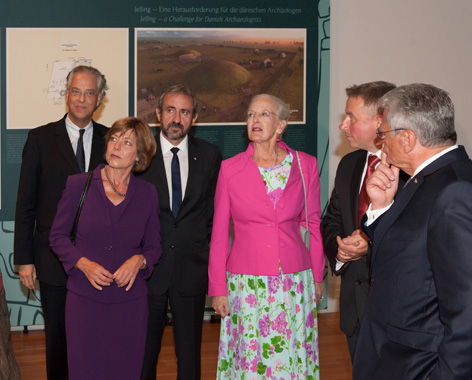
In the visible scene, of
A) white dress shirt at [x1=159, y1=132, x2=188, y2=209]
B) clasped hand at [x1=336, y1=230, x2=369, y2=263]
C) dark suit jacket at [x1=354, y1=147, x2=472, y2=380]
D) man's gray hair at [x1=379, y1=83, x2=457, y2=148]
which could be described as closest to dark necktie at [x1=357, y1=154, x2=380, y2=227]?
clasped hand at [x1=336, y1=230, x2=369, y2=263]

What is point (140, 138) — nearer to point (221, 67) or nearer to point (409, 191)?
point (409, 191)

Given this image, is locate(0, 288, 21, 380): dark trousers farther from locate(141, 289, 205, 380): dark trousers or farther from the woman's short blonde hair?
the woman's short blonde hair

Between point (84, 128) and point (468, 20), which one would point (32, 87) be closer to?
point (84, 128)

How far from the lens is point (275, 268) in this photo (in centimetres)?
375

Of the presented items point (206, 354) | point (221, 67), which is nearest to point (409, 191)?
point (206, 354)

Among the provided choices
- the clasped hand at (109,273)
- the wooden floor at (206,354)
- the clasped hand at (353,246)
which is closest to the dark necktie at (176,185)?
the clasped hand at (109,273)

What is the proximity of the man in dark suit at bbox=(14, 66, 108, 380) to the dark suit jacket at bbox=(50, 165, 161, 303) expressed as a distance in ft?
1.54

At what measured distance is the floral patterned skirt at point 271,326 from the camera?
374cm

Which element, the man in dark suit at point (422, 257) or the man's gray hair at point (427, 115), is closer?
the man in dark suit at point (422, 257)

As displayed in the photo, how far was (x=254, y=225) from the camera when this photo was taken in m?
3.80

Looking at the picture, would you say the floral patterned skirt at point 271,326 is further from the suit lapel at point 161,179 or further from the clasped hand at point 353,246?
the suit lapel at point 161,179

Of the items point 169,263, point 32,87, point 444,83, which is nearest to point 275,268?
point 169,263

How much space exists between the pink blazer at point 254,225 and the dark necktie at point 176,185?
0.31 m

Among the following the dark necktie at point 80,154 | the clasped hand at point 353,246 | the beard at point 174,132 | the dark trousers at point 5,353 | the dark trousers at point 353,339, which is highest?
the beard at point 174,132
